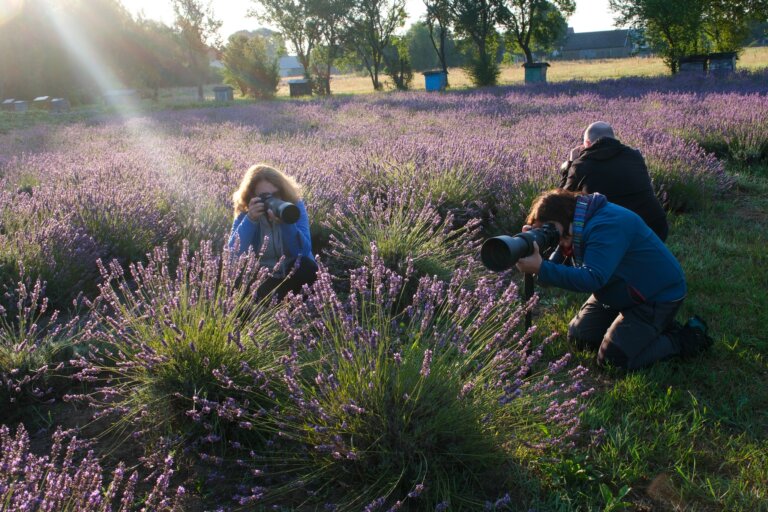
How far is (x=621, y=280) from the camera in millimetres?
3383

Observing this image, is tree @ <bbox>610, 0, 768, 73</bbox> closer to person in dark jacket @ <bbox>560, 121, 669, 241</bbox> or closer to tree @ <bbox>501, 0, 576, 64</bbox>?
tree @ <bbox>501, 0, 576, 64</bbox>

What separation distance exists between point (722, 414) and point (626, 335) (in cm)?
61

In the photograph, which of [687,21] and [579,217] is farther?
[687,21]

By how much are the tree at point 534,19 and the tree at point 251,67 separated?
1529 centimetres

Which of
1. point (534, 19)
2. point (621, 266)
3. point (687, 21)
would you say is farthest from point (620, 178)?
point (534, 19)

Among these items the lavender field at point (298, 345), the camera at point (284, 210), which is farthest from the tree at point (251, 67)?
the camera at point (284, 210)

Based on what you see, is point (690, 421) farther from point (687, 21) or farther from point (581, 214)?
point (687, 21)

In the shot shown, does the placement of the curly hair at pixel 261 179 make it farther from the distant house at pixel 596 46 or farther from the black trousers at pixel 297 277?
the distant house at pixel 596 46

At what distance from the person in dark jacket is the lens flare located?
49.9 metres

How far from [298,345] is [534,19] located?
38.5 m

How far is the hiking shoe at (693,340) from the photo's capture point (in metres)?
3.35

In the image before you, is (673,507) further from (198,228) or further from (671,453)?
(198,228)

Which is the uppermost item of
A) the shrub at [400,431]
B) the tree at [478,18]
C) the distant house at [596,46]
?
the distant house at [596,46]

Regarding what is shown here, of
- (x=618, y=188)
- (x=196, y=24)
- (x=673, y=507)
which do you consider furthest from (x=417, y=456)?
(x=196, y=24)
